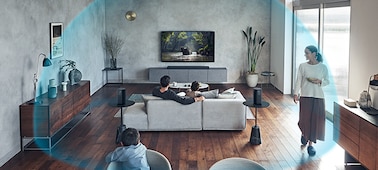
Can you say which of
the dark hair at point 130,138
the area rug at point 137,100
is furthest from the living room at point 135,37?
the dark hair at point 130,138

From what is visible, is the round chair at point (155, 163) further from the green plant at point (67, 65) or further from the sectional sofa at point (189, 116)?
the green plant at point (67, 65)

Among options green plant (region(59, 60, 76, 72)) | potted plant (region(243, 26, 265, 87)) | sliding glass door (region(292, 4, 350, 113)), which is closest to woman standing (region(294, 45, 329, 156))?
sliding glass door (region(292, 4, 350, 113))

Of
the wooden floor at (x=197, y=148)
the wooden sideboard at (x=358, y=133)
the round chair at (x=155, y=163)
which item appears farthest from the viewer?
the wooden floor at (x=197, y=148)

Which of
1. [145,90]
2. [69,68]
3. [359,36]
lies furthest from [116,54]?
Answer: [359,36]

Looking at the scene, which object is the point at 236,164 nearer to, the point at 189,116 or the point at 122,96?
the point at 122,96

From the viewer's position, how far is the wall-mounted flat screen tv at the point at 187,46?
12.3 metres

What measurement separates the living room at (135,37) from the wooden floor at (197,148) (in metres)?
0.75

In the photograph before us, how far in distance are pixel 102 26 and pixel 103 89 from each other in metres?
1.80

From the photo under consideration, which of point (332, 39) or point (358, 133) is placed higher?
point (332, 39)

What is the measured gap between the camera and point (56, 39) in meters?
7.84

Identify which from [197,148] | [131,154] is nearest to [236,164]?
[131,154]

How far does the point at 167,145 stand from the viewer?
21.1 feet

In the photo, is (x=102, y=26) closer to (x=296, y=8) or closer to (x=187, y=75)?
(x=187, y=75)

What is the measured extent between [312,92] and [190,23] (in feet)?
22.9
